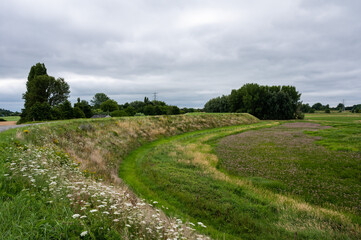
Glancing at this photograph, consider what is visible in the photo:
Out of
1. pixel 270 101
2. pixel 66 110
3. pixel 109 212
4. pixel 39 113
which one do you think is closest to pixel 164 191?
pixel 109 212

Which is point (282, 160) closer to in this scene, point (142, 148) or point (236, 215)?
point (236, 215)

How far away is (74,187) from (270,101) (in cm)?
9153

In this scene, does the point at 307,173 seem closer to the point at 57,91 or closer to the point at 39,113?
the point at 39,113

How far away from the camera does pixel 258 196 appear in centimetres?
862

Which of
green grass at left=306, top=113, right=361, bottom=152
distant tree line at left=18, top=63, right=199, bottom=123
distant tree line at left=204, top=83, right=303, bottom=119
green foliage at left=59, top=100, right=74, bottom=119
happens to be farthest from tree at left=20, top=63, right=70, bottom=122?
distant tree line at left=204, top=83, right=303, bottom=119

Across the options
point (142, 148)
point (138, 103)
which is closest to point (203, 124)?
point (142, 148)

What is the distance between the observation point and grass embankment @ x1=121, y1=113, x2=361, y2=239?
21.1 feet

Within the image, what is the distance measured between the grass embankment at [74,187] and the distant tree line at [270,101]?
69926mm

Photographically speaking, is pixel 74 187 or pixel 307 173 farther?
pixel 307 173

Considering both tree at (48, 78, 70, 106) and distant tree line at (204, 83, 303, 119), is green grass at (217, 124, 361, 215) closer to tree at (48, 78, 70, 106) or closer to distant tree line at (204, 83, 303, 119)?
tree at (48, 78, 70, 106)

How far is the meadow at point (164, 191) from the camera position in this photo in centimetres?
439

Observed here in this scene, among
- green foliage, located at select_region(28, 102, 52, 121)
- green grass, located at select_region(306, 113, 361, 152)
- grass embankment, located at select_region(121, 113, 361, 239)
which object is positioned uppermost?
green foliage, located at select_region(28, 102, 52, 121)

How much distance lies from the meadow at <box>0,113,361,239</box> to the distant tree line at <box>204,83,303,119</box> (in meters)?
72.5

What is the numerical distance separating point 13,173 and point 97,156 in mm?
7869
